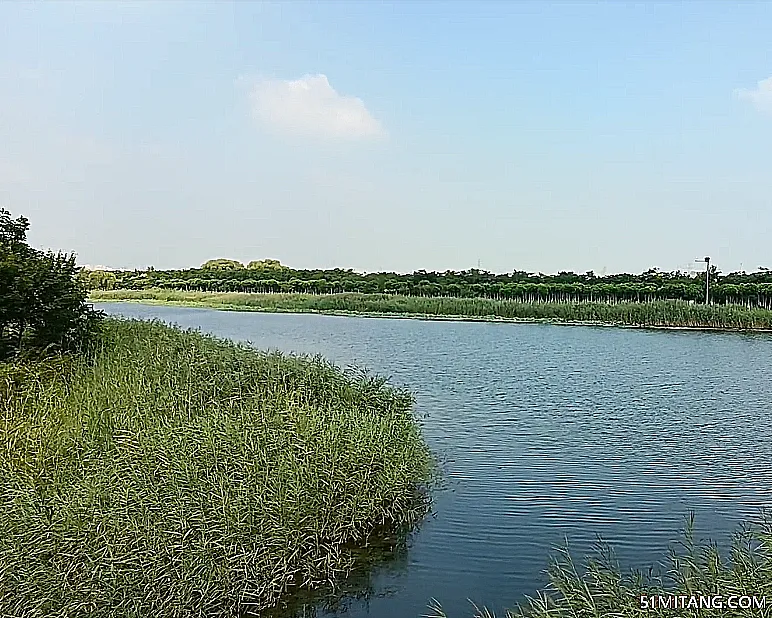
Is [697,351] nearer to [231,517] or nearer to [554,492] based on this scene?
[554,492]

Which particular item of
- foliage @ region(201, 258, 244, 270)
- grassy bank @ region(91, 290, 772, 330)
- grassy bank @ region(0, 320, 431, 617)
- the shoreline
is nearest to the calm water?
grassy bank @ region(0, 320, 431, 617)

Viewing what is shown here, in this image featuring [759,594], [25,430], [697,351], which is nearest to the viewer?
[759,594]

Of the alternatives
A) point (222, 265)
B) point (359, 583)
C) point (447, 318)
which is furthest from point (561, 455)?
point (222, 265)

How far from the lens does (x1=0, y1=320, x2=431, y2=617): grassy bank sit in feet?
16.8

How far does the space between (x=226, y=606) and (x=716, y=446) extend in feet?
27.0

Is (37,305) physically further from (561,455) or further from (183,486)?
(561,455)

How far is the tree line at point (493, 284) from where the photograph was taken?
4356cm

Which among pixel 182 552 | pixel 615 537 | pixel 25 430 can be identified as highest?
pixel 25 430

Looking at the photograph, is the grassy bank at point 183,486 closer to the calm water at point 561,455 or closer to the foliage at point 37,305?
the calm water at point 561,455

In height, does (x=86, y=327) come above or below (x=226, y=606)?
above

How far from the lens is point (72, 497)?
571cm

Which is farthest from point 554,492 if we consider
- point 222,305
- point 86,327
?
point 222,305

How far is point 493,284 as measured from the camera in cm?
5162

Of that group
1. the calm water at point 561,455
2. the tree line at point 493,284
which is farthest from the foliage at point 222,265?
the calm water at point 561,455
